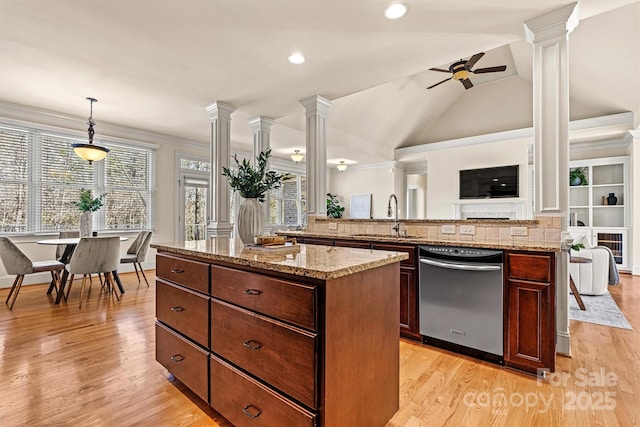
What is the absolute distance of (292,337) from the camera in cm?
125

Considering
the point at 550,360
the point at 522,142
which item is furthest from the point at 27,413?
the point at 522,142

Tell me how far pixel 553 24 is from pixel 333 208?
7.38 meters

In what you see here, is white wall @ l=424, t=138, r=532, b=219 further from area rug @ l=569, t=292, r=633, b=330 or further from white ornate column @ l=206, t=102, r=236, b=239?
white ornate column @ l=206, t=102, r=236, b=239

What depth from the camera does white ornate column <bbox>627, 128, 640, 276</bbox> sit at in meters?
5.46

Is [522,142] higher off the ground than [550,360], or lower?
higher

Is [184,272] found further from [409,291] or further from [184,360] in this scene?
[409,291]

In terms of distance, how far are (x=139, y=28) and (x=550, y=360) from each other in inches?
155

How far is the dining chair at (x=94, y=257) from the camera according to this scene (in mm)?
3707

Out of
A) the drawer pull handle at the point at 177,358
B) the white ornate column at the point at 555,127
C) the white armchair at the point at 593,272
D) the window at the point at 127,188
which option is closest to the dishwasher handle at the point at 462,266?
the white ornate column at the point at 555,127

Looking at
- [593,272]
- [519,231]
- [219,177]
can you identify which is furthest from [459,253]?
[219,177]

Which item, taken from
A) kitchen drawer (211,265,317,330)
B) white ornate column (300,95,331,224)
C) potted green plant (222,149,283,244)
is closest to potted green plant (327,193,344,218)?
white ornate column (300,95,331,224)

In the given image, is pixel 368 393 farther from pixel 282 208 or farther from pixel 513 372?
pixel 282 208

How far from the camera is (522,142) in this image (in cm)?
657

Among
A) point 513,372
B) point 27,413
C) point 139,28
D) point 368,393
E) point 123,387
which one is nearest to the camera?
point 368,393
